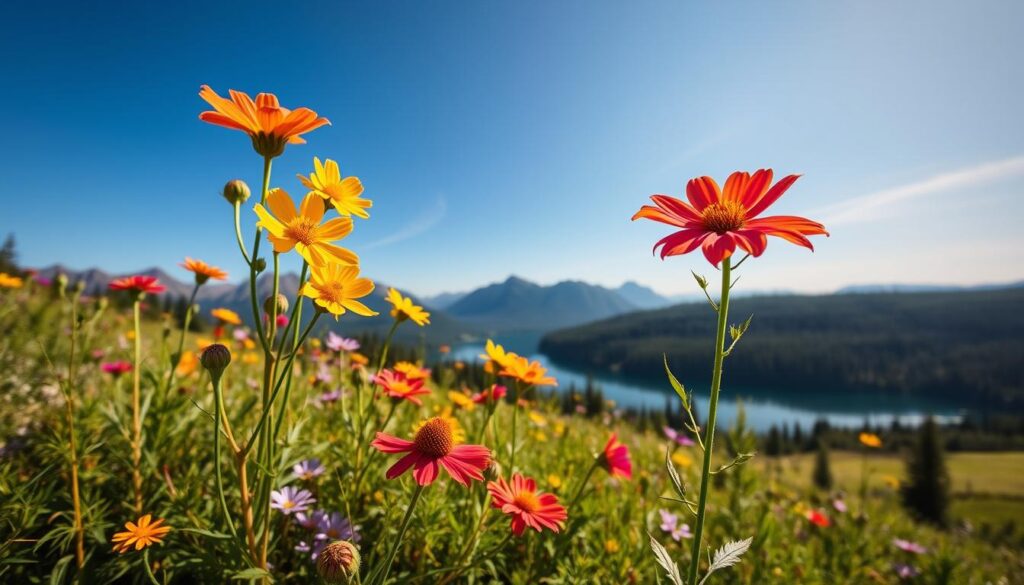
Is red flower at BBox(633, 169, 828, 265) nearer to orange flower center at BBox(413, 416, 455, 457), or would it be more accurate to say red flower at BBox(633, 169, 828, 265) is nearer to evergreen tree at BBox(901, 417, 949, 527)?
orange flower center at BBox(413, 416, 455, 457)

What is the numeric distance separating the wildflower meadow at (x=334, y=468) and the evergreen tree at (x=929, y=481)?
32699mm

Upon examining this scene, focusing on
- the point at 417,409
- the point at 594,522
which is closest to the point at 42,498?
the point at 417,409

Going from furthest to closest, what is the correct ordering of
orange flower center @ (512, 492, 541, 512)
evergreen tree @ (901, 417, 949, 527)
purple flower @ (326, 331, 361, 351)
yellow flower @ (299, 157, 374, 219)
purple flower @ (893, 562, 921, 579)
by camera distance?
1. evergreen tree @ (901, 417, 949, 527)
2. purple flower @ (893, 562, 921, 579)
3. purple flower @ (326, 331, 361, 351)
4. orange flower center @ (512, 492, 541, 512)
5. yellow flower @ (299, 157, 374, 219)

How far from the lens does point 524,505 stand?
4.46ft

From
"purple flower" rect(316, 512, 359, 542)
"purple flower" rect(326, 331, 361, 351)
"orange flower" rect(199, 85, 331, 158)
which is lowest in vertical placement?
"purple flower" rect(316, 512, 359, 542)

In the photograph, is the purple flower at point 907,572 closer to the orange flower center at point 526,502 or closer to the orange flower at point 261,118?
the orange flower center at point 526,502

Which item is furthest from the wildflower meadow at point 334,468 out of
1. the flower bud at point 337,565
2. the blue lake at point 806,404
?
the blue lake at point 806,404

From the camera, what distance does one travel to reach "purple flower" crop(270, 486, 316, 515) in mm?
1474

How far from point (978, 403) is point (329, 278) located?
528 ft

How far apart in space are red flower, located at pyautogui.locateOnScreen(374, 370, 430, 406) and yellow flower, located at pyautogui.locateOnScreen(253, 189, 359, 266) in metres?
0.55

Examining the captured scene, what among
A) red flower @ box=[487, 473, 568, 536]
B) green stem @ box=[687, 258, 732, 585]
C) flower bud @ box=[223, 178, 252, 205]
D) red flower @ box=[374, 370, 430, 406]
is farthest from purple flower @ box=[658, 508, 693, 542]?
flower bud @ box=[223, 178, 252, 205]

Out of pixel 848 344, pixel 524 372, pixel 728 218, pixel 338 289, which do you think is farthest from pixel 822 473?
pixel 848 344

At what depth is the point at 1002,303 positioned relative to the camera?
531 feet

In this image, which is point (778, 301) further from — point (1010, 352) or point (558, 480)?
point (558, 480)
